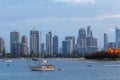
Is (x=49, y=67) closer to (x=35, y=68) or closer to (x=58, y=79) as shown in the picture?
(x=35, y=68)

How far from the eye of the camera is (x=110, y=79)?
104438 mm

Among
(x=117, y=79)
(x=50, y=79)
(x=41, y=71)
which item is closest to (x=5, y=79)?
(x=50, y=79)

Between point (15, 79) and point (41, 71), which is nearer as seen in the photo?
point (15, 79)

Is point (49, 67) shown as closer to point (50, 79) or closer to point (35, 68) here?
point (35, 68)

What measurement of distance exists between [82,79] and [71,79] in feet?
8.44

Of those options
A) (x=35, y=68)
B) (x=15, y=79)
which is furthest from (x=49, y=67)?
(x=15, y=79)

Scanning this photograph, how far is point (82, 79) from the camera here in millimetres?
108188

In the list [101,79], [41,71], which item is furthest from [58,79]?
[41,71]

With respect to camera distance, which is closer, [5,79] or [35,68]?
[5,79]

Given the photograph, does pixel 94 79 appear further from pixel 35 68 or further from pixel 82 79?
pixel 35 68

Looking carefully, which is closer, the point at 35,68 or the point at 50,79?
the point at 50,79

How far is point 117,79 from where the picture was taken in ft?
342

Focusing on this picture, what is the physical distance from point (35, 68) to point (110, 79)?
1800 inches

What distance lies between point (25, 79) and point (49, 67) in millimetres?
40652
